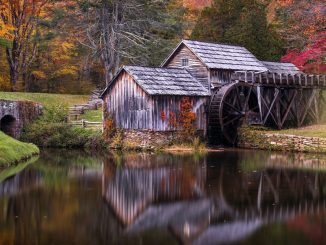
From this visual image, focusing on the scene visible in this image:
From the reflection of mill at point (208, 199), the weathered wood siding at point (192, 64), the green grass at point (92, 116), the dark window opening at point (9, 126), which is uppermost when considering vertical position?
the weathered wood siding at point (192, 64)

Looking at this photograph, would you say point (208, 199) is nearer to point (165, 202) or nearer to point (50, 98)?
point (165, 202)

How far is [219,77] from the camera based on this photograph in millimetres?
33062

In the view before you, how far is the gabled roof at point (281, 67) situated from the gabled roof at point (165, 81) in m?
6.62

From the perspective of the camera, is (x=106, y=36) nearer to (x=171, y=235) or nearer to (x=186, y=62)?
(x=186, y=62)

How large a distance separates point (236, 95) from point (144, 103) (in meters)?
5.50

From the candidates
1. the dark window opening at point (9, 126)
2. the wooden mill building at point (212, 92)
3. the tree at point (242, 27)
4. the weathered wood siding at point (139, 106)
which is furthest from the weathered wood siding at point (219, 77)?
the dark window opening at point (9, 126)

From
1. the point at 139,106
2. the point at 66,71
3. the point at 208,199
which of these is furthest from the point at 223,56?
the point at 208,199

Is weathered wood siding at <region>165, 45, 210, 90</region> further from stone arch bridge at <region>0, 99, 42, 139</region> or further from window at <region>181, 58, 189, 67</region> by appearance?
stone arch bridge at <region>0, 99, 42, 139</region>

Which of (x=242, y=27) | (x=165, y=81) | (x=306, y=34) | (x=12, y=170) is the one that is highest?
(x=242, y=27)

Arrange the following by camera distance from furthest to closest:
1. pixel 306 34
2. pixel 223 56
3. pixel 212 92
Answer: pixel 306 34
pixel 223 56
pixel 212 92

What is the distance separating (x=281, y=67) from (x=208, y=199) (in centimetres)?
2392

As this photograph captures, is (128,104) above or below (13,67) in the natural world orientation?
below

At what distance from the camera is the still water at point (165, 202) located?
11.8m

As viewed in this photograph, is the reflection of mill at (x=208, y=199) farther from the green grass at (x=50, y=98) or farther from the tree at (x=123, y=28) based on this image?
the tree at (x=123, y=28)
